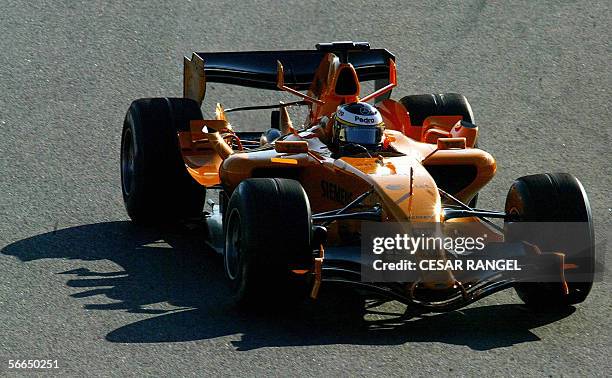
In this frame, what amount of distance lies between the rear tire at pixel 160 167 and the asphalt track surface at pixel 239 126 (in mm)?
268

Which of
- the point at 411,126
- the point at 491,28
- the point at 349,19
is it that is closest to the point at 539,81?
the point at 491,28

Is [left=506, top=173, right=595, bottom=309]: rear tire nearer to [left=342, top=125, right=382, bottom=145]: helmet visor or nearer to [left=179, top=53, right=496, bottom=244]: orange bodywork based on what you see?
[left=179, top=53, right=496, bottom=244]: orange bodywork

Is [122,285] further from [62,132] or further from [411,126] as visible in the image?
[62,132]

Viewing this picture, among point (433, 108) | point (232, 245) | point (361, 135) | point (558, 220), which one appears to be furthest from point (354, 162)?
point (433, 108)

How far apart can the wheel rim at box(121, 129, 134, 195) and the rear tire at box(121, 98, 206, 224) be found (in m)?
0.29

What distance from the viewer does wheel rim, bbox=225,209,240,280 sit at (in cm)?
1098

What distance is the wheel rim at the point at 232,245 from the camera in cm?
1098

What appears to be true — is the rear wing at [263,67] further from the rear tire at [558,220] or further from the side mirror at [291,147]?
the rear tire at [558,220]

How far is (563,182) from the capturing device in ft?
36.6

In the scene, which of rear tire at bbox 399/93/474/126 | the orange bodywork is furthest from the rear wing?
rear tire at bbox 399/93/474/126

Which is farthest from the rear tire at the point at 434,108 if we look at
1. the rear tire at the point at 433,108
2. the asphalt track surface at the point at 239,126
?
the asphalt track surface at the point at 239,126

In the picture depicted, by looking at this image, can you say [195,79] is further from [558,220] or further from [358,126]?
[558,220]
